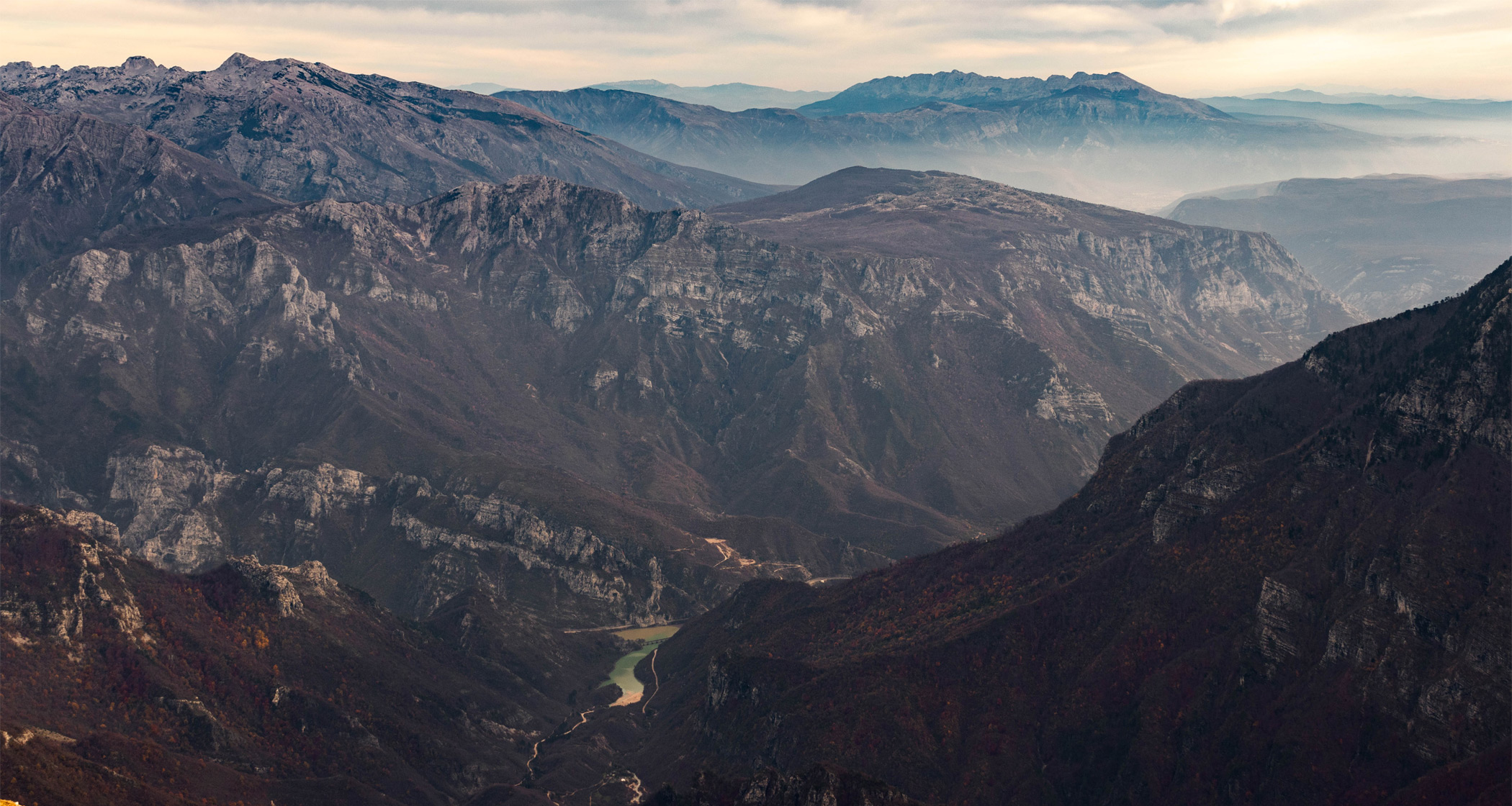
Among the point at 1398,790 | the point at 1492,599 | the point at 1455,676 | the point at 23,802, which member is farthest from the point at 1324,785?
the point at 23,802

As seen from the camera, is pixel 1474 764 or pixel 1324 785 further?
pixel 1324 785

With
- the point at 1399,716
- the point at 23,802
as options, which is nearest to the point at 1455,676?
the point at 1399,716

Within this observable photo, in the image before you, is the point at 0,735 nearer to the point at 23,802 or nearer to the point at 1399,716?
the point at 23,802

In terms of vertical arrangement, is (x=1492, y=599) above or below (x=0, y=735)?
above

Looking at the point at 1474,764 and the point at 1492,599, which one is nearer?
the point at 1474,764

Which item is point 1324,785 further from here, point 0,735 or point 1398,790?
point 0,735

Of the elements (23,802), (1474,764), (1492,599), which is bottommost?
(23,802)

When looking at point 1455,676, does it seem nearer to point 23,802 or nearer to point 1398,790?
point 1398,790

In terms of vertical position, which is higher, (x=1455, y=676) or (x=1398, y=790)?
(x=1455, y=676)
